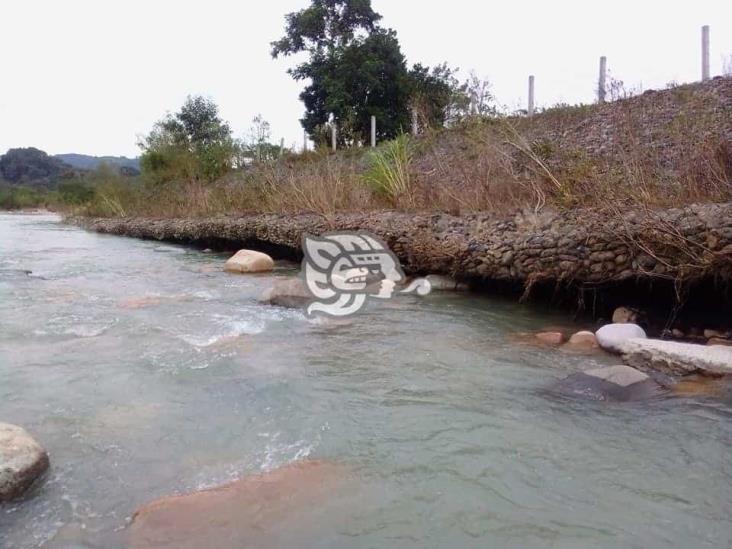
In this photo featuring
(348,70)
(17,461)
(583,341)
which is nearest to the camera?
(17,461)

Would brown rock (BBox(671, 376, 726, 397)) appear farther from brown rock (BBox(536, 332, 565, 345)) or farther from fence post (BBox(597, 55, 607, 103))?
fence post (BBox(597, 55, 607, 103))

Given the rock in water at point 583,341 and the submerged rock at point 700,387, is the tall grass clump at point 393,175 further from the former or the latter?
the submerged rock at point 700,387

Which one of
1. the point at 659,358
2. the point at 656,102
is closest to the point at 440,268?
the point at 659,358

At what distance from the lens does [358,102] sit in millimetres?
20703

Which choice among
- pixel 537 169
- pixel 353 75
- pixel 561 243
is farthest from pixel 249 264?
pixel 353 75

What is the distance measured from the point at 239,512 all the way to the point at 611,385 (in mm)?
2428

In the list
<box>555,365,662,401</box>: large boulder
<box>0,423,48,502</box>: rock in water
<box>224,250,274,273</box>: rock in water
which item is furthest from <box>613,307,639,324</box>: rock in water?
<box>224,250,274,273</box>: rock in water

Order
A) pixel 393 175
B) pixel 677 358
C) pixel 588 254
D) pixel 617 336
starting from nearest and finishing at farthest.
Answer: pixel 677 358, pixel 617 336, pixel 588 254, pixel 393 175

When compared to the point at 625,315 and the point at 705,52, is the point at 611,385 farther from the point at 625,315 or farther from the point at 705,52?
the point at 705,52

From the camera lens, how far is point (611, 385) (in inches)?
145

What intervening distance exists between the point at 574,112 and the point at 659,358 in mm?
10074

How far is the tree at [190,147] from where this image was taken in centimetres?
2031

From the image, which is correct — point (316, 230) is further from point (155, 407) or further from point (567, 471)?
point (567, 471)

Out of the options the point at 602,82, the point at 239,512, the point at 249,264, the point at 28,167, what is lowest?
the point at 239,512
